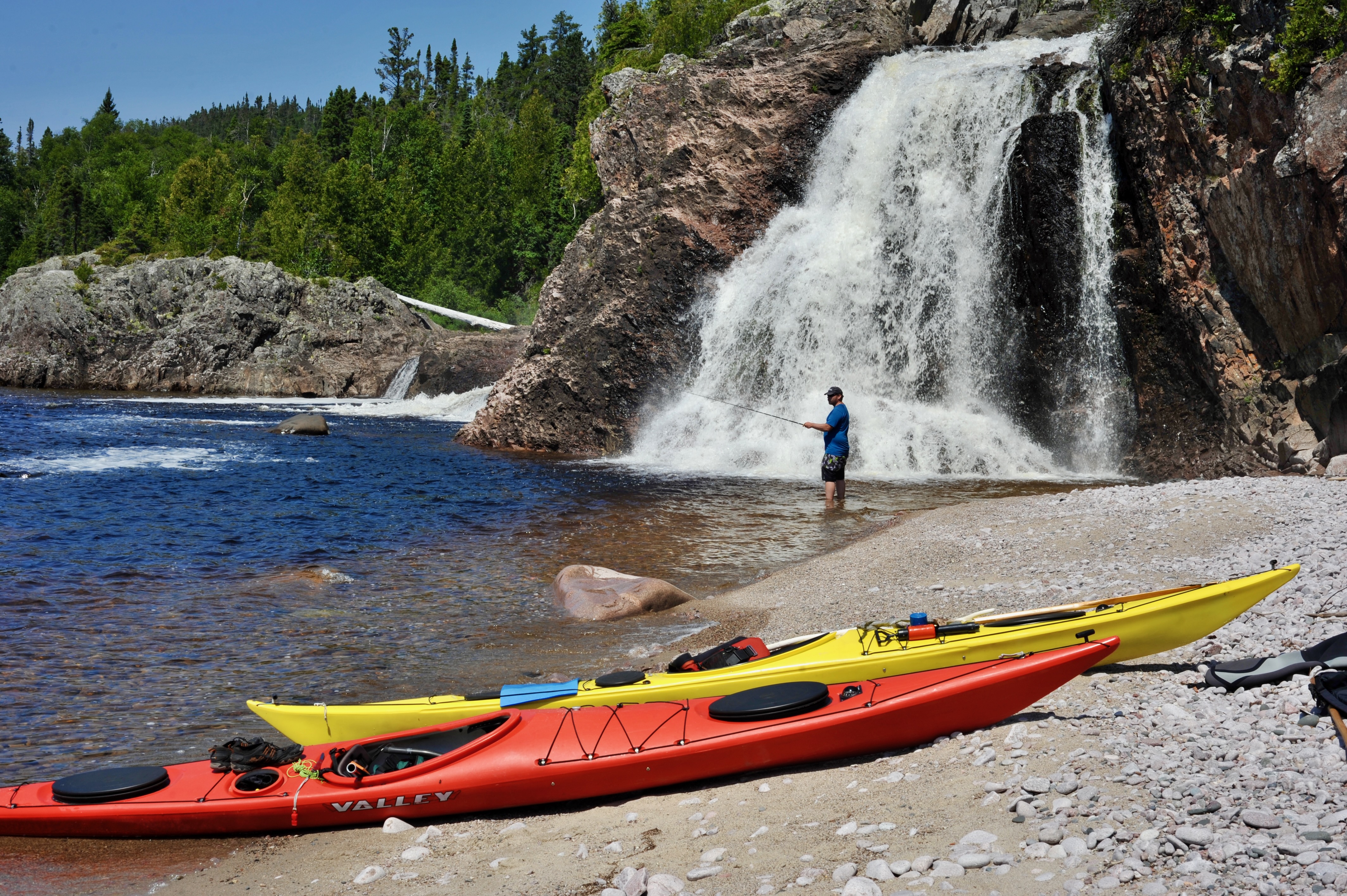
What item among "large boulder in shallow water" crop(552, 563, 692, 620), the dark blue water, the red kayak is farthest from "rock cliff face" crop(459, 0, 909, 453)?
the red kayak

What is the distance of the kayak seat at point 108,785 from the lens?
493 cm

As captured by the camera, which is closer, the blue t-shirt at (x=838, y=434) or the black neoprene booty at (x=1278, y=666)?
the black neoprene booty at (x=1278, y=666)

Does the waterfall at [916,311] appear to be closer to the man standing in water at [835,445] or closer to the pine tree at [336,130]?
the man standing in water at [835,445]

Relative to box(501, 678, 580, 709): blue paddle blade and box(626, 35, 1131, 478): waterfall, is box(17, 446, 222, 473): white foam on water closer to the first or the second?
box(626, 35, 1131, 478): waterfall

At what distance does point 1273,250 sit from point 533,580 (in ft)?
36.9

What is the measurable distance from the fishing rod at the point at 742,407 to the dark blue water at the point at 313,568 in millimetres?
2126

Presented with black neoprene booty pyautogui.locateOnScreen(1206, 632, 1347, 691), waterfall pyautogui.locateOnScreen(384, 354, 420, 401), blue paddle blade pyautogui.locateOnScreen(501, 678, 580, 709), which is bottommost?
blue paddle blade pyautogui.locateOnScreen(501, 678, 580, 709)

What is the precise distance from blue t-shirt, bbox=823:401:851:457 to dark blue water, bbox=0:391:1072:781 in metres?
0.88

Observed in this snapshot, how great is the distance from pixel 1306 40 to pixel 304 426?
77.2ft

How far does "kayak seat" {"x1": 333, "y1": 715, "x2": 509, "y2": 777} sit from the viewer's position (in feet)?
16.8

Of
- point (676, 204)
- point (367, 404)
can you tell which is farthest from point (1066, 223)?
point (367, 404)

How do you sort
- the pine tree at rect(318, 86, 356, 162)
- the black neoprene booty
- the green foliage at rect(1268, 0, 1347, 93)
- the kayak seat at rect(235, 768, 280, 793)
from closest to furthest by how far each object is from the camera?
the black neoprene booty < the kayak seat at rect(235, 768, 280, 793) < the green foliage at rect(1268, 0, 1347, 93) < the pine tree at rect(318, 86, 356, 162)

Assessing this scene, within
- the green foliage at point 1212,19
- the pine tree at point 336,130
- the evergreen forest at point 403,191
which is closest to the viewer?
the green foliage at point 1212,19

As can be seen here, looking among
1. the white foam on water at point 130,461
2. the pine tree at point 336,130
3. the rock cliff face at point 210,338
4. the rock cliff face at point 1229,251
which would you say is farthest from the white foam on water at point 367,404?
the pine tree at point 336,130
